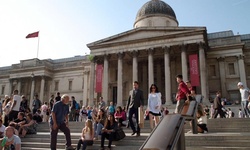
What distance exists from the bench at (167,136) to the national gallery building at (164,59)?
20.2 metres

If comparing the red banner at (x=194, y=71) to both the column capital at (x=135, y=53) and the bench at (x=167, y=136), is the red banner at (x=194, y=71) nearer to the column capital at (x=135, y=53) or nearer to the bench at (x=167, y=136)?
the column capital at (x=135, y=53)

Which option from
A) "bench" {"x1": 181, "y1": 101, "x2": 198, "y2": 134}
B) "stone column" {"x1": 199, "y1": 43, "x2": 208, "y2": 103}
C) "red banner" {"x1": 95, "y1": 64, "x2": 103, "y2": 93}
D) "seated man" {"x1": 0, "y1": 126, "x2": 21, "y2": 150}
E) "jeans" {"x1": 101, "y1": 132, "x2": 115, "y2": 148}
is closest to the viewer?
"bench" {"x1": 181, "y1": 101, "x2": 198, "y2": 134}

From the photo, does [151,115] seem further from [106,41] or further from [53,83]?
[53,83]

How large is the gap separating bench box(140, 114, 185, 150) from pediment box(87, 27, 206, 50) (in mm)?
22642

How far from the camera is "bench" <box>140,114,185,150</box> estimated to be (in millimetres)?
2567

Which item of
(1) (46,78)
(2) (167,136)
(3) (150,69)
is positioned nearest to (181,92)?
(2) (167,136)

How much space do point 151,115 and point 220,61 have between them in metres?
23.0

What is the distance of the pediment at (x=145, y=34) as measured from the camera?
24.4 meters

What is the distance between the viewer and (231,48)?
27.8 metres

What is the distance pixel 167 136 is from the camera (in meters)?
2.70

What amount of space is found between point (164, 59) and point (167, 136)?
23728mm

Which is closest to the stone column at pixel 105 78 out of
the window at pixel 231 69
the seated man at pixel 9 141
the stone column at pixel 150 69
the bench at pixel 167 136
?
the stone column at pixel 150 69

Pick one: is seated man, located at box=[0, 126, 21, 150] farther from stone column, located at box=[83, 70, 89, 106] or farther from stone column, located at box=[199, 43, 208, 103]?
stone column, located at box=[83, 70, 89, 106]

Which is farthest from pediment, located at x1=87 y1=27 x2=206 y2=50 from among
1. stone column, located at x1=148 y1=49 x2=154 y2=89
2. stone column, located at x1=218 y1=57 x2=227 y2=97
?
stone column, located at x1=218 y1=57 x2=227 y2=97
